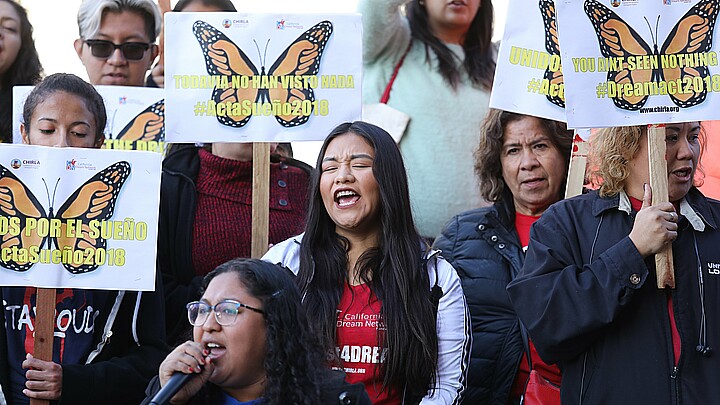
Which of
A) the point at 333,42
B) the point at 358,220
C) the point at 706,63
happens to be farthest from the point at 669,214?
the point at 333,42

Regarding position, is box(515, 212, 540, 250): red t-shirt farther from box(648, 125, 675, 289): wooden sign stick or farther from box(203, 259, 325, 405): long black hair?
box(203, 259, 325, 405): long black hair

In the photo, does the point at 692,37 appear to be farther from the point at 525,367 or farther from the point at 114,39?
the point at 114,39

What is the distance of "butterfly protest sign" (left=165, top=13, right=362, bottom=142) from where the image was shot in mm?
4766

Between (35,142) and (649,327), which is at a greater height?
(35,142)

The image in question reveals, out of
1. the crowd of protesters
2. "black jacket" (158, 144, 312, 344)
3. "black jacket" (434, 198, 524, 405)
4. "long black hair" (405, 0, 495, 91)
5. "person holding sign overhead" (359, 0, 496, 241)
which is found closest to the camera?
the crowd of protesters

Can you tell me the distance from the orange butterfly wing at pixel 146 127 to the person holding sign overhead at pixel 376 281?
1.15 metres

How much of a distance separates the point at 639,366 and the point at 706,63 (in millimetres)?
1086

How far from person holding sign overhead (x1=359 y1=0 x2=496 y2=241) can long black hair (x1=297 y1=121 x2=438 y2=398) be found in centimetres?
110

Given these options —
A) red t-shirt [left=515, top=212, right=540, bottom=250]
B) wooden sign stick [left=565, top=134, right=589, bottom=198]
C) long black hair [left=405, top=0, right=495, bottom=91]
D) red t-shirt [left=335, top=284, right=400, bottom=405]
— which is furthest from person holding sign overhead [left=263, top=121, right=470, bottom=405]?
long black hair [left=405, top=0, right=495, bottom=91]

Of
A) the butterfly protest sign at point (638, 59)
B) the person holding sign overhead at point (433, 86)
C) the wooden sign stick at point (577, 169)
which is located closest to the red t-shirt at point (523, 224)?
the wooden sign stick at point (577, 169)

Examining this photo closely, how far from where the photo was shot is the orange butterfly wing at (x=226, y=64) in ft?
15.6

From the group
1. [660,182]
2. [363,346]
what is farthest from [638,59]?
[363,346]

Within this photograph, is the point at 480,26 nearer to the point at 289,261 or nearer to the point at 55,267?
the point at 289,261

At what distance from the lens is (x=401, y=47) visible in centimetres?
564
